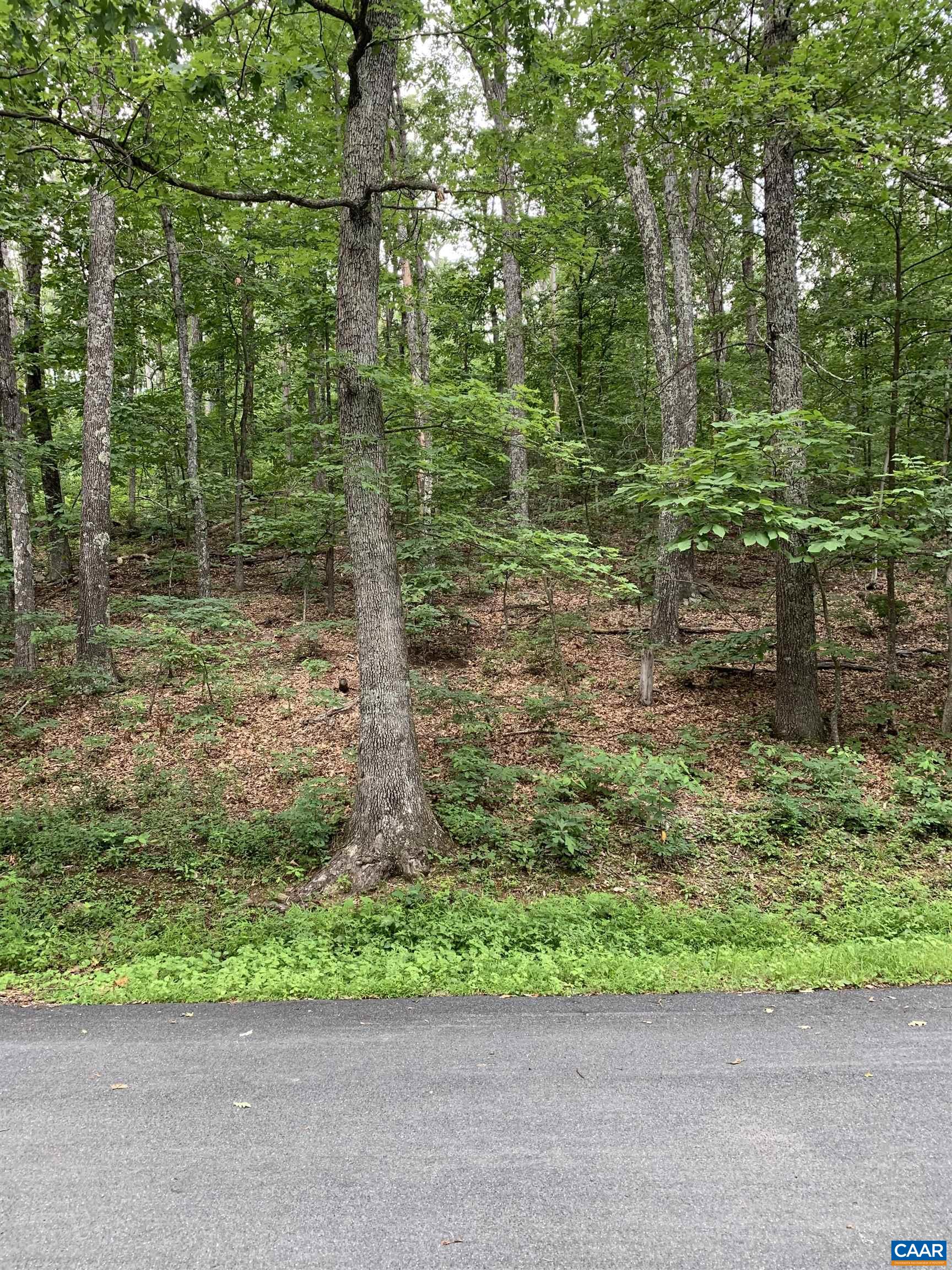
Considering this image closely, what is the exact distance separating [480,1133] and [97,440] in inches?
411

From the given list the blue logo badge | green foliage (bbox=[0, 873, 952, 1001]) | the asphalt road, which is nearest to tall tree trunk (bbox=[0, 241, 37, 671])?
green foliage (bbox=[0, 873, 952, 1001])

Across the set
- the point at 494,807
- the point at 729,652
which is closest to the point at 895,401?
the point at 729,652

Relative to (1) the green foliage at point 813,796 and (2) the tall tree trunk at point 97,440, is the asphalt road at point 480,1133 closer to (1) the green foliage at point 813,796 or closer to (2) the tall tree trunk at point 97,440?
(1) the green foliage at point 813,796

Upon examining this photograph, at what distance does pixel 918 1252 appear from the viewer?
222 centimetres

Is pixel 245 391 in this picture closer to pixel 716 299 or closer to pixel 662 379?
pixel 662 379

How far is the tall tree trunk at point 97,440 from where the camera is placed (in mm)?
9680

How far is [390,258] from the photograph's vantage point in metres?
9.45

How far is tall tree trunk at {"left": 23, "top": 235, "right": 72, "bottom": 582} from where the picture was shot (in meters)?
13.9

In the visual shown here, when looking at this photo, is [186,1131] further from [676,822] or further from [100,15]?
[100,15]

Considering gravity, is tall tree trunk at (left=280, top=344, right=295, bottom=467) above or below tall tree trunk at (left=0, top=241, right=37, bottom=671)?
above

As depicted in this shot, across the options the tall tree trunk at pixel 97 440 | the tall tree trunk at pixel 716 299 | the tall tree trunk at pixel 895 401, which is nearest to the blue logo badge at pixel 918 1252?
the tall tree trunk at pixel 895 401

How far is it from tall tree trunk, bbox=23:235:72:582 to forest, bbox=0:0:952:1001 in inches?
41.5

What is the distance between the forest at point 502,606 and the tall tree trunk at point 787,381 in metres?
0.05

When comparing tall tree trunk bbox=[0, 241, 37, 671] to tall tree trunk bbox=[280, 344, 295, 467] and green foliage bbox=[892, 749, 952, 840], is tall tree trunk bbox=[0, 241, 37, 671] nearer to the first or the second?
tall tree trunk bbox=[280, 344, 295, 467]
